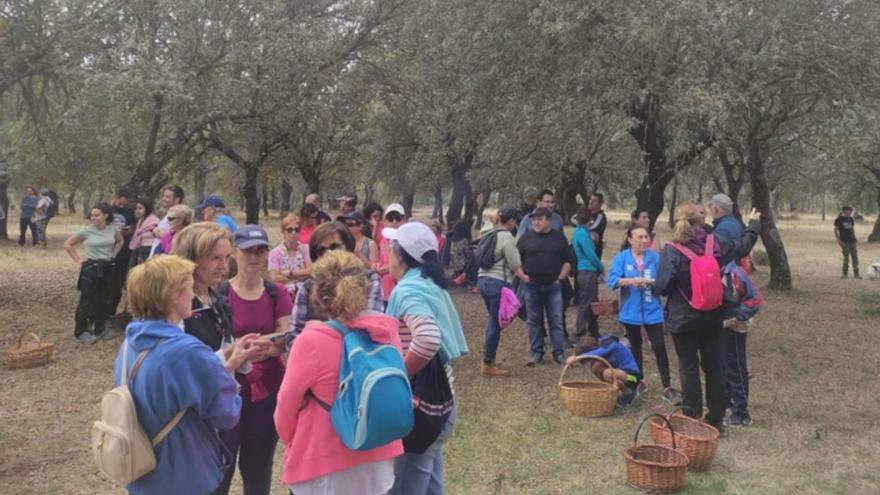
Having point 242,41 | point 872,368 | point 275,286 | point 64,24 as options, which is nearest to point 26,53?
point 64,24

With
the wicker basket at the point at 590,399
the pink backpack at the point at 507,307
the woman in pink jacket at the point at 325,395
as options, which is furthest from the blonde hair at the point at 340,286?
the pink backpack at the point at 507,307

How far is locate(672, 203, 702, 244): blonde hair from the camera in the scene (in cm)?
515

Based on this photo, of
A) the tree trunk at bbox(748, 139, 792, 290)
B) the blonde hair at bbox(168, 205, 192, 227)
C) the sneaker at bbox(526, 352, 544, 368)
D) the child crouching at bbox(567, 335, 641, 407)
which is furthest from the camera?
the tree trunk at bbox(748, 139, 792, 290)

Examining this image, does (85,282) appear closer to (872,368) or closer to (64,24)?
(64,24)

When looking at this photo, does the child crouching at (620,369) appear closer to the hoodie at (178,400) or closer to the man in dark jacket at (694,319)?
the man in dark jacket at (694,319)

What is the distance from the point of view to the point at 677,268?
5113 millimetres

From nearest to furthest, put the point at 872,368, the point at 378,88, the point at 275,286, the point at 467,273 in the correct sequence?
1. the point at 275,286
2. the point at 872,368
3. the point at 467,273
4. the point at 378,88

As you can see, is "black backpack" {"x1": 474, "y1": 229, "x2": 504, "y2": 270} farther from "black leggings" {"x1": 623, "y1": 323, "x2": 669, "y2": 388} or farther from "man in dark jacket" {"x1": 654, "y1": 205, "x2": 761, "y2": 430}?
"man in dark jacket" {"x1": 654, "y1": 205, "x2": 761, "y2": 430}

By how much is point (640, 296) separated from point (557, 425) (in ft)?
5.07

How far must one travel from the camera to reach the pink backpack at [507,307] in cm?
696

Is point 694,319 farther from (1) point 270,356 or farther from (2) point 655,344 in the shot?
(1) point 270,356

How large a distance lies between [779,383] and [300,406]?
6.16 metres

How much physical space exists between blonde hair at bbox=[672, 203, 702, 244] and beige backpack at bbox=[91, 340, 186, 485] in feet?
13.2

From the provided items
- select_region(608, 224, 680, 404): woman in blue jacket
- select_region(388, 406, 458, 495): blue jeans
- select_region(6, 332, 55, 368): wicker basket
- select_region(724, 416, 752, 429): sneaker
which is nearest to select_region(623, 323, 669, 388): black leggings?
select_region(608, 224, 680, 404): woman in blue jacket
